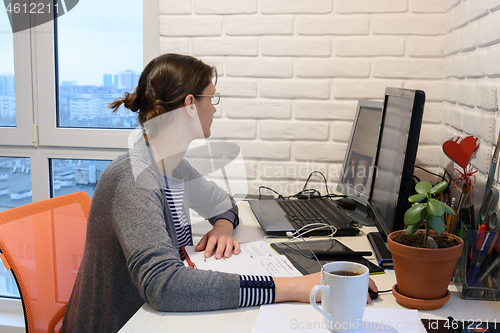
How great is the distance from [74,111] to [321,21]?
1.25 metres

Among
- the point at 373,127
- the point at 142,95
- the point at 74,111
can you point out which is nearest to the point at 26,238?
the point at 142,95

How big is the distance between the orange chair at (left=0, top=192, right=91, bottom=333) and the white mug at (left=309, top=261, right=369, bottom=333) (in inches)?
31.1

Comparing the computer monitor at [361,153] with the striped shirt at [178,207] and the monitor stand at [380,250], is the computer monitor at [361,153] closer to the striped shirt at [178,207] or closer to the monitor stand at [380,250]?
the monitor stand at [380,250]

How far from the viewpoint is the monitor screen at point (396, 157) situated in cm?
95

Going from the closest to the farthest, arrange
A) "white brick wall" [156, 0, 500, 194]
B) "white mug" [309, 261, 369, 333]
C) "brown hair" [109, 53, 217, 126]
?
"white mug" [309, 261, 369, 333]
"brown hair" [109, 53, 217, 126]
"white brick wall" [156, 0, 500, 194]

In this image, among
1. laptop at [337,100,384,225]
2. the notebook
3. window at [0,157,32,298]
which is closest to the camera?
the notebook

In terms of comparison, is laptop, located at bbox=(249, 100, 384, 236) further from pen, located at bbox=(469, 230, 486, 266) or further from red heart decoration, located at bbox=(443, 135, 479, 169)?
pen, located at bbox=(469, 230, 486, 266)

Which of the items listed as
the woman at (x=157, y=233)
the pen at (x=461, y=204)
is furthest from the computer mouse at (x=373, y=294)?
the pen at (x=461, y=204)

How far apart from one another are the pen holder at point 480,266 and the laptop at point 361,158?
608 millimetres

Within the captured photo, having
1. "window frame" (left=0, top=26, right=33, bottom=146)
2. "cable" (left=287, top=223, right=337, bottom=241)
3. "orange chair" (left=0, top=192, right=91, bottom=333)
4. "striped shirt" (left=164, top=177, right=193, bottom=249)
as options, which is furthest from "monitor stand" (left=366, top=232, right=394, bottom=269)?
"window frame" (left=0, top=26, right=33, bottom=146)

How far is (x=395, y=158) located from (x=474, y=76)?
0.45 metres

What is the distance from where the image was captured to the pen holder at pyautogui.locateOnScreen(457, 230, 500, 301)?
832mm

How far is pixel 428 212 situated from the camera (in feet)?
2.51

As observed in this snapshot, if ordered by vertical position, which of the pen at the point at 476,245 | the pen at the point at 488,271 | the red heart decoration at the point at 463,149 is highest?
the red heart decoration at the point at 463,149
